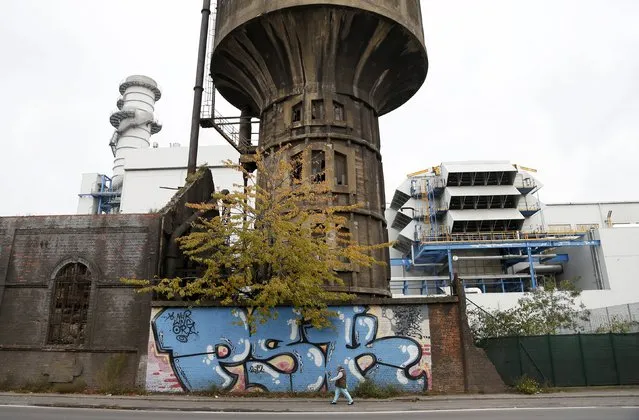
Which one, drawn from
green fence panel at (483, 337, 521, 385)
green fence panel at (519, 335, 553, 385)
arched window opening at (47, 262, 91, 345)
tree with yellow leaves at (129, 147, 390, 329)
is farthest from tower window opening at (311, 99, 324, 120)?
green fence panel at (519, 335, 553, 385)

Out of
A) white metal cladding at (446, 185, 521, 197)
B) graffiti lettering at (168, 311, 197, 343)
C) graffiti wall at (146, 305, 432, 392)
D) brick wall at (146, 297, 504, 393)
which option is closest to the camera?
brick wall at (146, 297, 504, 393)

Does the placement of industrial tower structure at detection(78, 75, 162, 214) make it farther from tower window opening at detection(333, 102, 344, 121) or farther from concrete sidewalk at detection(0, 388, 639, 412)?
concrete sidewalk at detection(0, 388, 639, 412)

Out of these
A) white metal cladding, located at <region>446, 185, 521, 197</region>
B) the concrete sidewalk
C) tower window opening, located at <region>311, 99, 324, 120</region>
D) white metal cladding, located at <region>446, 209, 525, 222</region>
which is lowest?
the concrete sidewalk

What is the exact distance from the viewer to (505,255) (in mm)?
49219

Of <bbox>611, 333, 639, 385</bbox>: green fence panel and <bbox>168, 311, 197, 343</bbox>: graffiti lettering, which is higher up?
<bbox>168, 311, 197, 343</bbox>: graffiti lettering

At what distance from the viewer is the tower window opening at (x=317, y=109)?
19578 millimetres

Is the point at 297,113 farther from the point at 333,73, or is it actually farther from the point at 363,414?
the point at 363,414

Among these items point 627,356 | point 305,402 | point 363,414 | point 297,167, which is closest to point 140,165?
point 297,167

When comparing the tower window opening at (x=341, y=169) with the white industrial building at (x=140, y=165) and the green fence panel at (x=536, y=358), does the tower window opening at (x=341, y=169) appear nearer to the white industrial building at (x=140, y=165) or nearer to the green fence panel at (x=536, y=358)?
the green fence panel at (x=536, y=358)

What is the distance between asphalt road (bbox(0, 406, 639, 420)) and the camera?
32.4ft

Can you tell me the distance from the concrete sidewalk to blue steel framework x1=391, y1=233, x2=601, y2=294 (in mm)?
29746

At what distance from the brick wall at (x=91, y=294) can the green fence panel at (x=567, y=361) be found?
1335 cm

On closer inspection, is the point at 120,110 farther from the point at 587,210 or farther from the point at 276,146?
the point at 587,210

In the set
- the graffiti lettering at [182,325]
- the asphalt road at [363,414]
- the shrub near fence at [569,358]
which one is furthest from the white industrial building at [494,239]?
the asphalt road at [363,414]
